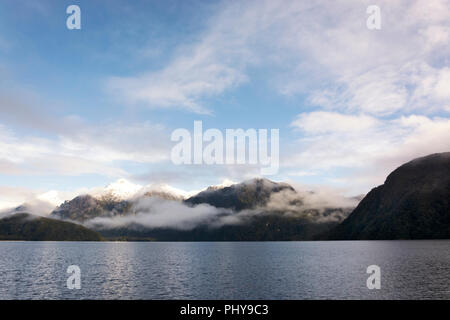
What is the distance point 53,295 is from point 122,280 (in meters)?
26.6

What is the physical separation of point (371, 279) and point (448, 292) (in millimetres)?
20785

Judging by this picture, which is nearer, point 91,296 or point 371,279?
point 91,296
